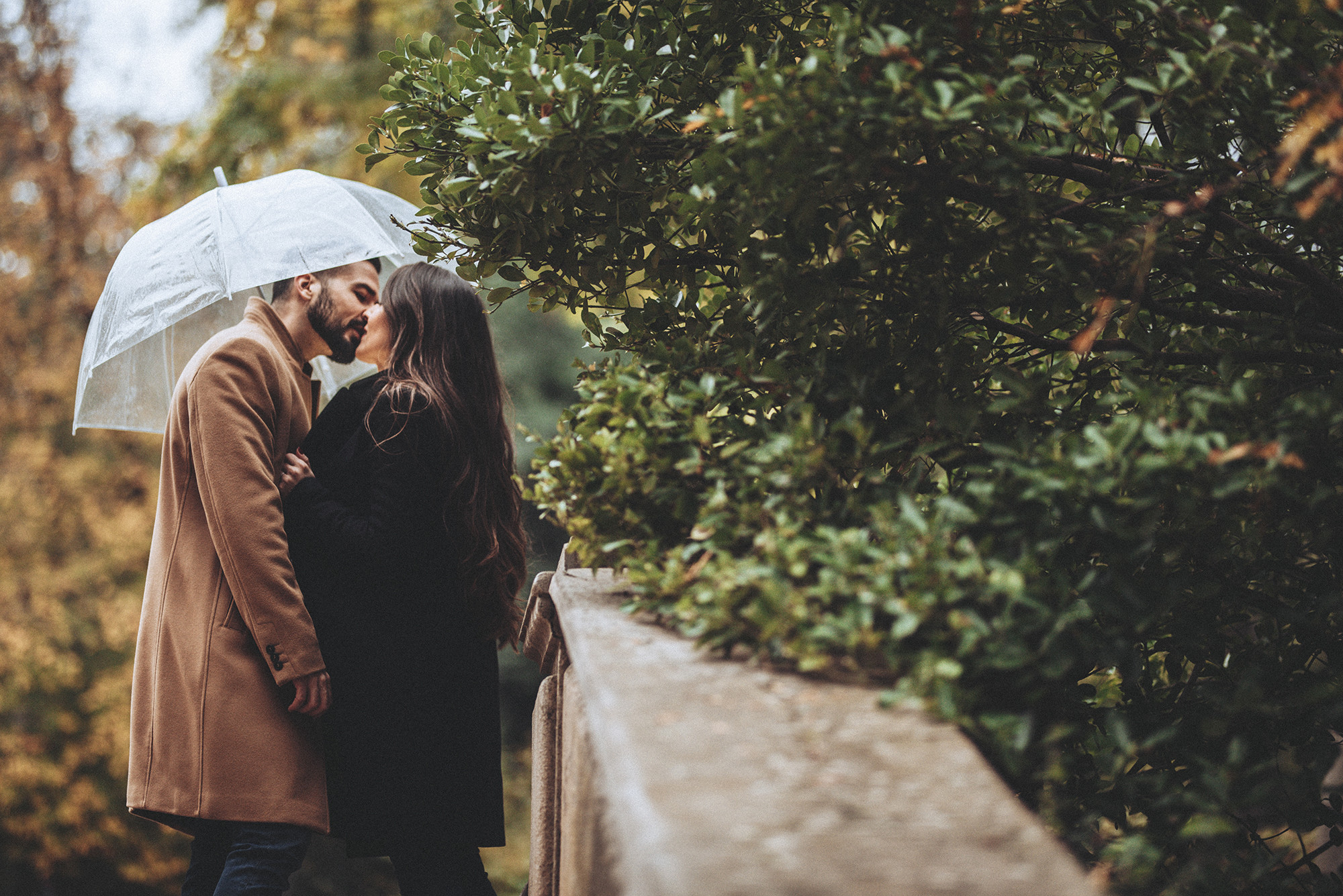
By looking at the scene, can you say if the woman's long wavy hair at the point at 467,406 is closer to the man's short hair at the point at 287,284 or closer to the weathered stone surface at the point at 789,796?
the man's short hair at the point at 287,284

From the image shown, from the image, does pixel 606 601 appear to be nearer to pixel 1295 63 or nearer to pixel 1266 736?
pixel 1266 736

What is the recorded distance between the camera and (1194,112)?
6.03 ft

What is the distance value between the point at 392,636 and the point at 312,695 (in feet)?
0.79

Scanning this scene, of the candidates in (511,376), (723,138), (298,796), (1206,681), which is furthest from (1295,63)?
(511,376)

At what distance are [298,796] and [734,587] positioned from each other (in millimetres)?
1521

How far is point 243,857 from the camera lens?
91.9 inches

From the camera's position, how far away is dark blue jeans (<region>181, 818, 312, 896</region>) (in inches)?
90.6

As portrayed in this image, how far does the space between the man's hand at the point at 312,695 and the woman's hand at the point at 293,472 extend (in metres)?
0.48

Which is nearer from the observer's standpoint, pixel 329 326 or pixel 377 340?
pixel 377 340

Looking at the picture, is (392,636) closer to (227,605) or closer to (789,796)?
(227,605)

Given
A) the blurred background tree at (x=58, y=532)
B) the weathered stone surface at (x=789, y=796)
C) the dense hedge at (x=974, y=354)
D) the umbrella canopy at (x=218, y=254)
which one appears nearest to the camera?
the weathered stone surface at (x=789, y=796)

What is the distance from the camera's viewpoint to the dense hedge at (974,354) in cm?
147

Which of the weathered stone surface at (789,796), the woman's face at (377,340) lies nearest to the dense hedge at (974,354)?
the weathered stone surface at (789,796)

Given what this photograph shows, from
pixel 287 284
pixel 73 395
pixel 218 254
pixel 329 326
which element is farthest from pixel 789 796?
pixel 73 395
